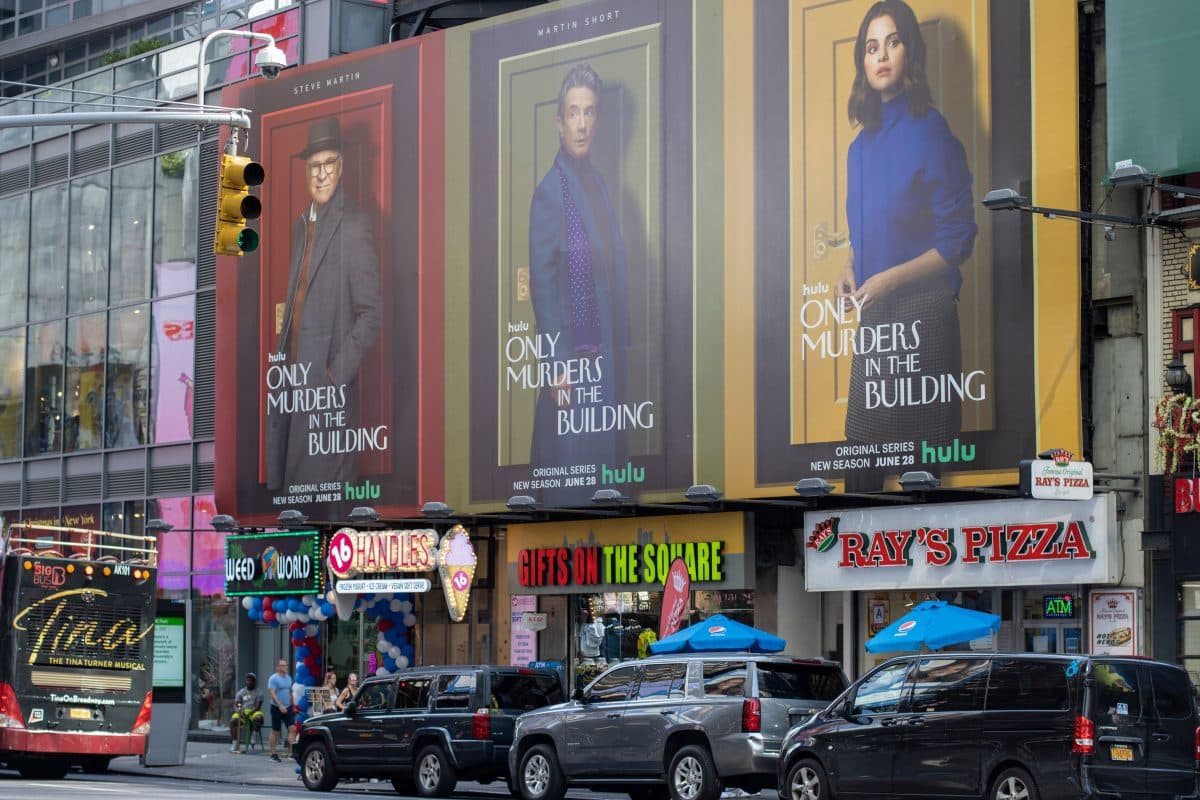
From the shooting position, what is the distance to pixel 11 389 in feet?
161

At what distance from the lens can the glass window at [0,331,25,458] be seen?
48562mm

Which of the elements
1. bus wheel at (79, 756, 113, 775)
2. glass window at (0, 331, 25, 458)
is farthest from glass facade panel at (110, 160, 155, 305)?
bus wheel at (79, 756, 113, 775)

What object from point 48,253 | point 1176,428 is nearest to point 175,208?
point 48,253

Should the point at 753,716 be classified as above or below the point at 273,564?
below

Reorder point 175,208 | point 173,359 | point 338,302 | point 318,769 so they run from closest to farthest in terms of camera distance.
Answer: point 318,769, point 338,302, point 173,359, point 175,208

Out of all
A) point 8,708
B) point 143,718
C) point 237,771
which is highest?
point 8,708

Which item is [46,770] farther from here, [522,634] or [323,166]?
[323,166]

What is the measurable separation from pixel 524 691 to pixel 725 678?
4.54m

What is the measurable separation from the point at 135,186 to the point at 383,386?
36.3 ft

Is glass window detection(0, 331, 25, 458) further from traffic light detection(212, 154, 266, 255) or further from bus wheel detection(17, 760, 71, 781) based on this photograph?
traffic light detection(212, 154, 266, 255)

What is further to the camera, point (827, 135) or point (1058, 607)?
point (827, 135)

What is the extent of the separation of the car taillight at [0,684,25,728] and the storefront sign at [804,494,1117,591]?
12.5 meters

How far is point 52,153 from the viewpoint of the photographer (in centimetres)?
4794

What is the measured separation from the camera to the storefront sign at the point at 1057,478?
25.8 m
